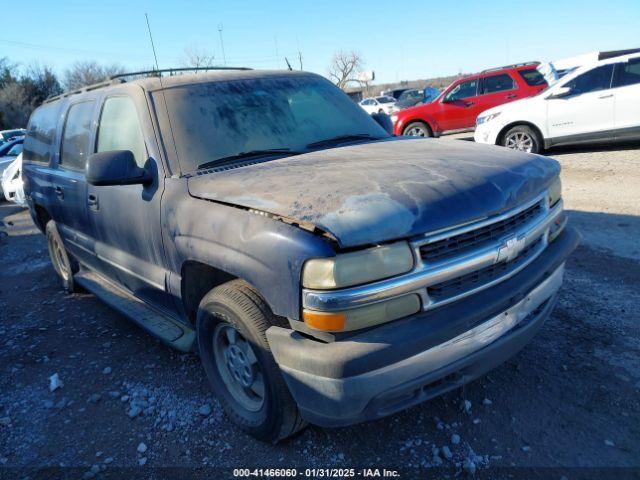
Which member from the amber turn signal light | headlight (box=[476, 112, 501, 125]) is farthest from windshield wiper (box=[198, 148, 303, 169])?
headlight (box=[476, 112, 501, 125])

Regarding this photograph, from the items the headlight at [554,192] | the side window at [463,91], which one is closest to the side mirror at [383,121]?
the headlight at [554,192]

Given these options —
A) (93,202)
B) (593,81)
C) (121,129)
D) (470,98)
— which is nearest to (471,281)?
(121,129)

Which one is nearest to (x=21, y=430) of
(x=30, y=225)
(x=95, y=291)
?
(x=95, y=291)

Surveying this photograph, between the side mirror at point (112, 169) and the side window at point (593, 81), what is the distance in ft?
29.1

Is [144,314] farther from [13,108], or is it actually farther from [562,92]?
[13,108]

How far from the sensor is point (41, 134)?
482 centimetres

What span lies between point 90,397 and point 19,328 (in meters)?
1.77

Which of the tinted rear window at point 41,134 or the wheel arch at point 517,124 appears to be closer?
the tinted rear window at point 41,134

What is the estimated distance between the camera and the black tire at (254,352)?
7.06ft

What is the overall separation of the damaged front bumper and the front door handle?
216 centimetres

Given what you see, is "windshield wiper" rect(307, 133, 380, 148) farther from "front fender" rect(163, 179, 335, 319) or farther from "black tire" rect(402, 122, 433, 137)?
"black tire" rect(402, 122, 433, 137)

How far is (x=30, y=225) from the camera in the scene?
9.25 meters

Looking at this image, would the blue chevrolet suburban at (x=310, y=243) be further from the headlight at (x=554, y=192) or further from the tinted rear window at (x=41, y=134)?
the tinted rear window at (x=41, y=134)

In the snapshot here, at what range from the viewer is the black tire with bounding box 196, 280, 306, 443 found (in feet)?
7.06
